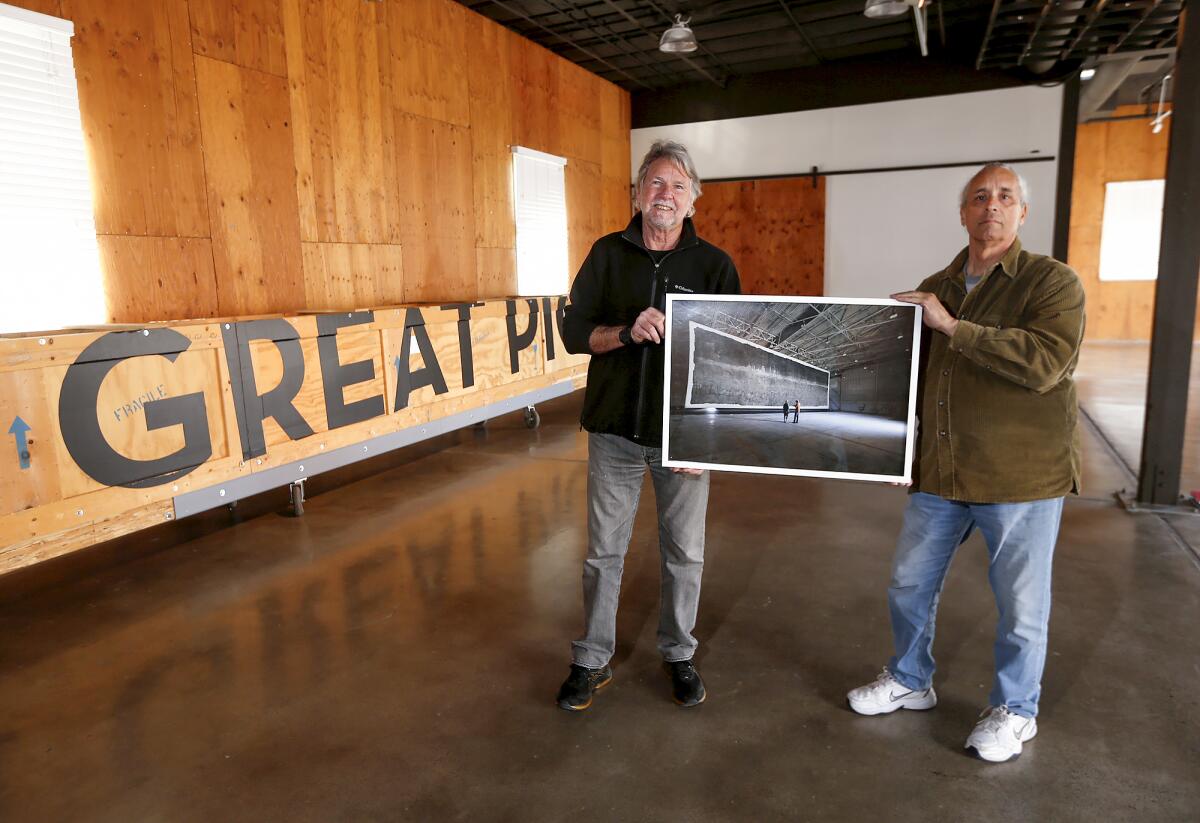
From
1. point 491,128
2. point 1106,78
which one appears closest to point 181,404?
point 491,128

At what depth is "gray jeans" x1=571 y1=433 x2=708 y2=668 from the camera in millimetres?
2408

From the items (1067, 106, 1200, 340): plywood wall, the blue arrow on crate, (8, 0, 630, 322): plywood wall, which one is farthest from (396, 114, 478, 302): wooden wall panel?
(1067, 106, 1200, 340): plywood wall

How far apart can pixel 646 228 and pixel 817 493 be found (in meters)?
3.11

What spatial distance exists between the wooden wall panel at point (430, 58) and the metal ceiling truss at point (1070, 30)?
16.0 feet

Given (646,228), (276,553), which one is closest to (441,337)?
(276,553)

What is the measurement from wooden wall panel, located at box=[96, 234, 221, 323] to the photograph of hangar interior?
0.9 inches

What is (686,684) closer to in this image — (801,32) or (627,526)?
(627,526)

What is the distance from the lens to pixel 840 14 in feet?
26.1

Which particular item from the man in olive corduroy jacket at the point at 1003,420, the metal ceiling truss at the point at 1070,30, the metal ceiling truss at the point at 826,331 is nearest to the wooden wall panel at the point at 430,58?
the metal ceiling truss at the point at 1070,30

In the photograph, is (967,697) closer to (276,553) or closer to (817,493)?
(817,493)

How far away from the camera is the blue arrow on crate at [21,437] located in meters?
3.18

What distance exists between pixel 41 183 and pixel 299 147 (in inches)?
74.3

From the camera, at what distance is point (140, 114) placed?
4754 millimetres

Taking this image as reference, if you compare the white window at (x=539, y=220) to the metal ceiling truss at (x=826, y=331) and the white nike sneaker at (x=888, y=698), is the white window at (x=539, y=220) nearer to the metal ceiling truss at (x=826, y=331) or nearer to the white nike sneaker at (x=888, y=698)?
the metal ceiling truss at (x=826, y=331)
